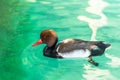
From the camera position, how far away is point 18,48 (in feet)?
10.3

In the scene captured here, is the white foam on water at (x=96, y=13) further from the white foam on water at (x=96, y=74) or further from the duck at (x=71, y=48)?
the white foam on water at (x=96, y=74)

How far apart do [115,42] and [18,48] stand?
90cm

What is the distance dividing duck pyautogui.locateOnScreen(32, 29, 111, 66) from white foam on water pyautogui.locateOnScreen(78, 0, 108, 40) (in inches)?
17.7

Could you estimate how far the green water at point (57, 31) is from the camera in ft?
8.99

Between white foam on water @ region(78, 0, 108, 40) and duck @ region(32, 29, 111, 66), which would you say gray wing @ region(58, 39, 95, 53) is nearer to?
duck @ region(32, 29, 111, 66)

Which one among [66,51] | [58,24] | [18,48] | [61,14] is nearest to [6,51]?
[18,48]

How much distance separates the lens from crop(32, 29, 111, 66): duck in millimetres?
2852

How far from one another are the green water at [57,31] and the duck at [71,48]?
1.8 inches

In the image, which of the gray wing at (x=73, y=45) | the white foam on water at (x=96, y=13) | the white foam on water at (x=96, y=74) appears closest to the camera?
the white foam on water at (x=96, y=74)

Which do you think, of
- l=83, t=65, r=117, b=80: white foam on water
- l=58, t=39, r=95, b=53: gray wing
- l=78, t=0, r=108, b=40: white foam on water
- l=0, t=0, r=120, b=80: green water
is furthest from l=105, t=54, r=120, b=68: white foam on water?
l=78, t=0, r=108, b=40: white foam on water

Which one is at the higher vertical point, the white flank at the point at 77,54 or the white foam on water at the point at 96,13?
the white foam on water at the point at 96,13

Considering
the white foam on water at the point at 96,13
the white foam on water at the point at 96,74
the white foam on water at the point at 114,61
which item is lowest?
the white foam on water at the point at 96,74

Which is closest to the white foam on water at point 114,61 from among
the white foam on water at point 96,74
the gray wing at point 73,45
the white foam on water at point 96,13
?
the white foam on water at point 96,74

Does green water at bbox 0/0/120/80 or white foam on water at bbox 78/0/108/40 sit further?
white foam on water at bbox 78/0/108/40
